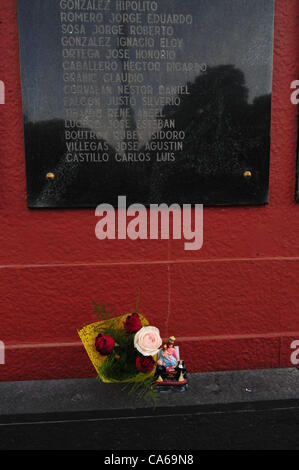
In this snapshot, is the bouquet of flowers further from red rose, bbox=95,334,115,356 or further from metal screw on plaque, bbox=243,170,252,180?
metal screw on plaque, bbox=243,170,252,180

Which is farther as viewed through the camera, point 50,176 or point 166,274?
point 166,274

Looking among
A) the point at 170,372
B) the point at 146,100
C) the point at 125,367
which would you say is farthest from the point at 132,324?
the point at 146,100

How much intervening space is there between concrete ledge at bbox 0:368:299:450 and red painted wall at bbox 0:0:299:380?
0.37 m

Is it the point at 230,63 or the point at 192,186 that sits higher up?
the point at 230,63

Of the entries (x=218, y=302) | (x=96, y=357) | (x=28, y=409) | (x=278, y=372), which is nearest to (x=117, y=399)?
(x=96, y=357)

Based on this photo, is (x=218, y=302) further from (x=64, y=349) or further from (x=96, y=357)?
(x=64, y=349)

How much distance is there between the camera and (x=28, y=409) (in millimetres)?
2166

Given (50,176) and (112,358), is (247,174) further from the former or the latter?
(112,358)

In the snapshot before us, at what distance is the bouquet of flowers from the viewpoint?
2205 millimetres

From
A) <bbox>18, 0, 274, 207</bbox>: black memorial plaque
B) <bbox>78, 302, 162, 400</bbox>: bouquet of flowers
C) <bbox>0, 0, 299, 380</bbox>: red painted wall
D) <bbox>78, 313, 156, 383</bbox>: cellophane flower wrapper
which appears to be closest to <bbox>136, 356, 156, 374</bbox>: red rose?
<bbox>78, 302, 162, 400</bbox>: bouquet of flowers

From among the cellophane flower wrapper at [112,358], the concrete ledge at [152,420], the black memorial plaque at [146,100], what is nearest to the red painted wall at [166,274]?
the black memorial plaque at [146,100]

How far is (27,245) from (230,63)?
1775mm

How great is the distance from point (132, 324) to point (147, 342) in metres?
0.16

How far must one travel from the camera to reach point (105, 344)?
219cm
